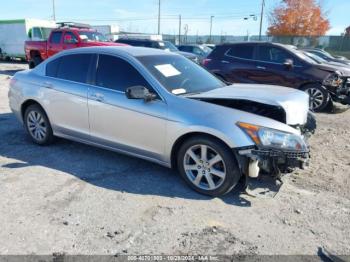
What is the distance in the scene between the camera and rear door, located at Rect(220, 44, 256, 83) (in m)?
9.83

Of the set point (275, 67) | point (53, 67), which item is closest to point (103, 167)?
point (53, 67)

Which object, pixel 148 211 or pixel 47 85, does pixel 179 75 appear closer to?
pixel 148 211

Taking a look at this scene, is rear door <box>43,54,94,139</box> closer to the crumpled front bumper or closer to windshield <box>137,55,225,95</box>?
windshield <box>137,55,225,95</box>

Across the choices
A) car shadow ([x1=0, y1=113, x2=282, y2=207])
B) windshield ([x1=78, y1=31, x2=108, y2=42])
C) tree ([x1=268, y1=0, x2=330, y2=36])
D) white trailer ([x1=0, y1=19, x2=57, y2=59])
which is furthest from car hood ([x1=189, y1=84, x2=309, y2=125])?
tree ([x1=268, y1=0, x2=330, y2=36])

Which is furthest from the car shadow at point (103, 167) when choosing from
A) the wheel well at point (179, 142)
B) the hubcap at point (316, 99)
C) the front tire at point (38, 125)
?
the hubcap at point (316, 99)

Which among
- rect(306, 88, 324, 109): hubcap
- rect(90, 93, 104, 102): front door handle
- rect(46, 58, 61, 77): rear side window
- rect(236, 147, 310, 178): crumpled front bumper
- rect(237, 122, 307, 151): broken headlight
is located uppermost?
rect(46, 58, 61, 77): rear side window

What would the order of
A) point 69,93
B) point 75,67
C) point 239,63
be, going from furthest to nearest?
point 239,63 < point 75,67 < point 69,93

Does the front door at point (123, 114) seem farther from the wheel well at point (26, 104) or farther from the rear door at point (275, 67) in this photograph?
the rear door at point (275, 67)

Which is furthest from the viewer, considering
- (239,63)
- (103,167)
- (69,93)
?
(239,63)

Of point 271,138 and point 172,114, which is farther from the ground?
point 172,114

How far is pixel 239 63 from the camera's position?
9.99 meters

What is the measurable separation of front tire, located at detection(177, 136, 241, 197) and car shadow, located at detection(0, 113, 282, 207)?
14 cm

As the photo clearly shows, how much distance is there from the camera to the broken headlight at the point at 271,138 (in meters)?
3.68

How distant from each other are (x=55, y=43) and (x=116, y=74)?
41.8ft
